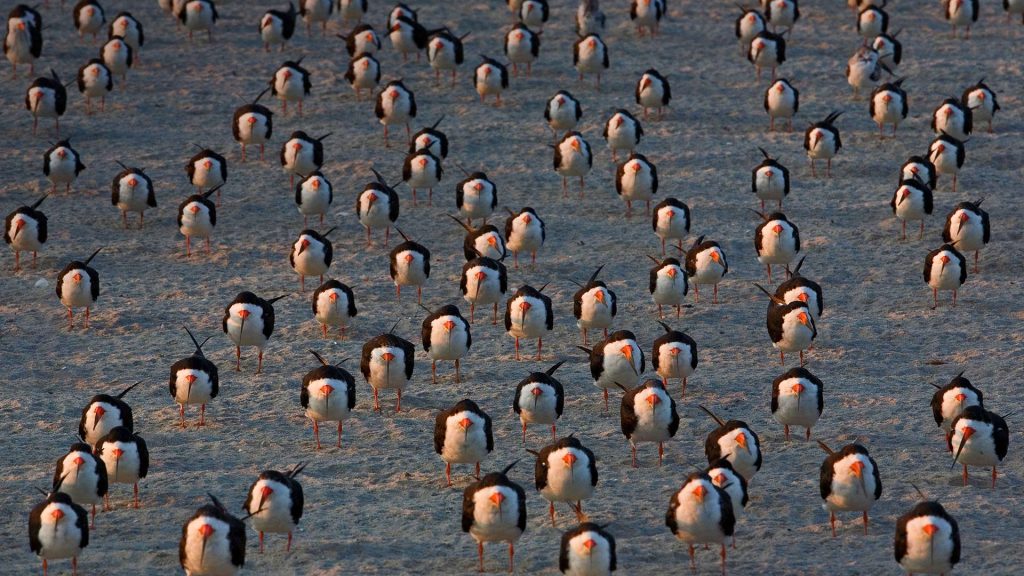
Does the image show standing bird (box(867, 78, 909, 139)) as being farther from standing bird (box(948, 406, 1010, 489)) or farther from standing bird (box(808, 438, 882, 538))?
standing bird (box(808, 438, 882, 538))

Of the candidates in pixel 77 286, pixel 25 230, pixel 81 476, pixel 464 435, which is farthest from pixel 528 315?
pixel 25 230

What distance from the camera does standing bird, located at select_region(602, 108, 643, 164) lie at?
2766 centimetres

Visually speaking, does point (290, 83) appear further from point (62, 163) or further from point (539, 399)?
point (539, 399)

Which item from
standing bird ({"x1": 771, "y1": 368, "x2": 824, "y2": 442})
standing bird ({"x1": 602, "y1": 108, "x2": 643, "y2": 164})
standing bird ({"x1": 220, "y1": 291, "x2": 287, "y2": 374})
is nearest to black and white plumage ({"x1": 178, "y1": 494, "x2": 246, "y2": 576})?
standing bird ({"x1": 220, "y1": 291, "x2": 287, "y2": 374})

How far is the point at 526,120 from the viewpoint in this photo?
30.1 meters

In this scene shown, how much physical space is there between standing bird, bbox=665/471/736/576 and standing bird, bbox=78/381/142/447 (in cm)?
557

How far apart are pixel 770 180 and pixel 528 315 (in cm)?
570

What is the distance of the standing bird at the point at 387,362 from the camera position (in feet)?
65.9

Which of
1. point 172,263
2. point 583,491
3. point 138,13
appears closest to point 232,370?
point 172,263

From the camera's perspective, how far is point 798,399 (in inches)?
747

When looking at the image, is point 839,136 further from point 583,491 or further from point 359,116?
point 583,491

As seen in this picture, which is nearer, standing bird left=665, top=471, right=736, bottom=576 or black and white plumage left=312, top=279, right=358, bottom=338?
standing bird left=665, top=471, right=736, bottom=576

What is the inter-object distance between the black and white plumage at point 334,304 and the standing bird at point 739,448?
5.86 meters

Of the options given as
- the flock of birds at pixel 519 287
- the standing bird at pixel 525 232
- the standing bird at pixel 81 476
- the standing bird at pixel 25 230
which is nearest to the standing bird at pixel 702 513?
the flock of birds at pixel 519 287
